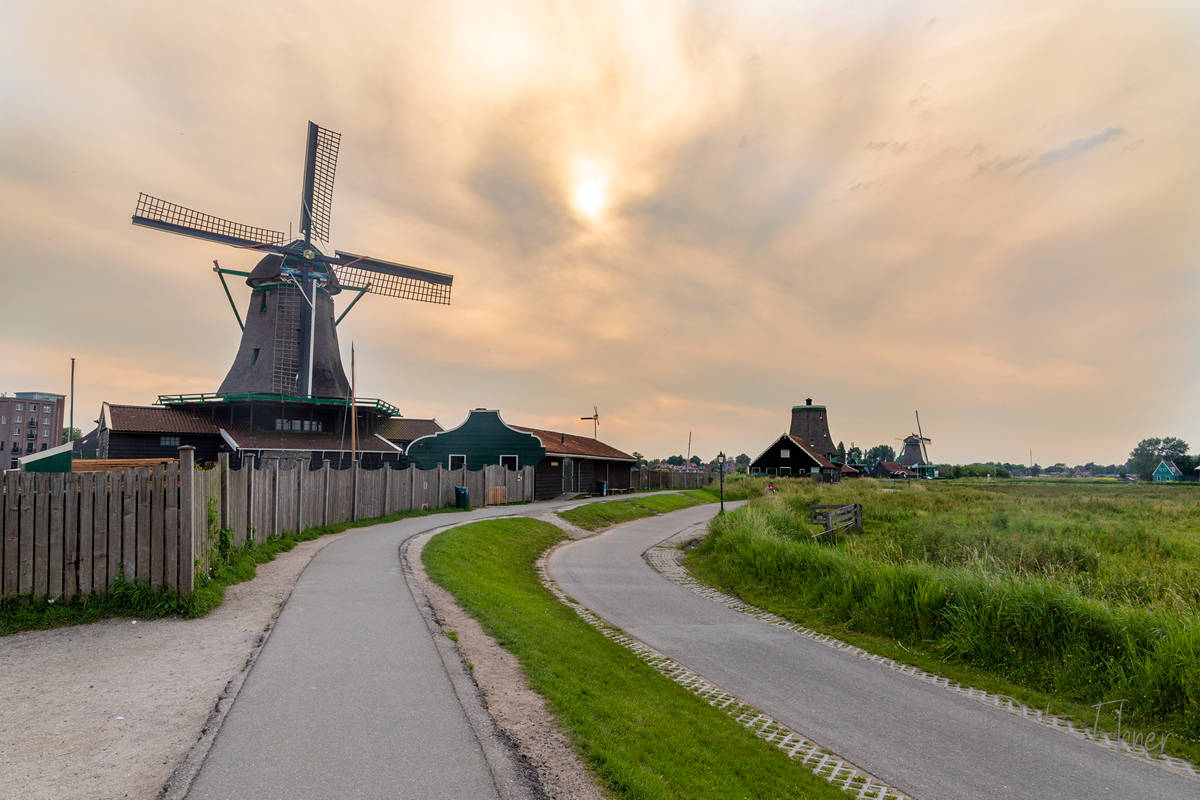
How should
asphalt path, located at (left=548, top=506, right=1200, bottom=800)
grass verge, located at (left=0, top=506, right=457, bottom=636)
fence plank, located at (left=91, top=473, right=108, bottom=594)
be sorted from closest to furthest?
1. asphalt path, located at (left=548, top=506, right=1200, bottom=800)
2. grass verge, located at (left=0, top=506, right=457, bottom=636)
3. fence plank, located at (left=91, top=473, right=108, bottom=594)

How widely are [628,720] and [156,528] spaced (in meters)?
7.06

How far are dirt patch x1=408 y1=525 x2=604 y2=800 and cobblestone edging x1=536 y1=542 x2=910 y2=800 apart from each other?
2584mm

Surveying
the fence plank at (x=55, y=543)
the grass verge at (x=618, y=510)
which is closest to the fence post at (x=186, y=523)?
the fence plank at (x=55, y=543)

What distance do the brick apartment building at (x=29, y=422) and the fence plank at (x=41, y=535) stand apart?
13290 centimetres

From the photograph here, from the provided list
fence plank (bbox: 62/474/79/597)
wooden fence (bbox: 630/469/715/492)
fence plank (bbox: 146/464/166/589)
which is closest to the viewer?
fence plank (bbox: 62/474/79/597)

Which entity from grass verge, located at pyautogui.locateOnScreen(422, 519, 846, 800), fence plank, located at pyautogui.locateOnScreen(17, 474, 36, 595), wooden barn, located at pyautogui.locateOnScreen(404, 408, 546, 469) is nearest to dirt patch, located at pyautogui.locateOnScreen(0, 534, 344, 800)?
fence plank, located at pyautogui.locateOnScreen(17, 474, 36, 595)

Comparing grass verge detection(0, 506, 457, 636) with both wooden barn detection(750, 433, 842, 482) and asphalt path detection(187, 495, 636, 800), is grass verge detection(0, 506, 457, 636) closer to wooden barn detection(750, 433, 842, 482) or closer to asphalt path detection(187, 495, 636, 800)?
asphalt path detection(187, 495, 636, 800)

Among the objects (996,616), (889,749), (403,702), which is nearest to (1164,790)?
(889,749)

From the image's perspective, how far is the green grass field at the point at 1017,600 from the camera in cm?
863

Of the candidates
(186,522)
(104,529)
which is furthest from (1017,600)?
(104,529)

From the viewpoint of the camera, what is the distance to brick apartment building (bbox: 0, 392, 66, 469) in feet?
367

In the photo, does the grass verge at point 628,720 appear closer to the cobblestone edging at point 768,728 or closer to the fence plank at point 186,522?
the cobblestone edging at point 768,728

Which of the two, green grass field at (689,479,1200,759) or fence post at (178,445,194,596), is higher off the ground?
fence post at (178,445,194,596)

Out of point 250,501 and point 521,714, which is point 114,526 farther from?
point 521,714
